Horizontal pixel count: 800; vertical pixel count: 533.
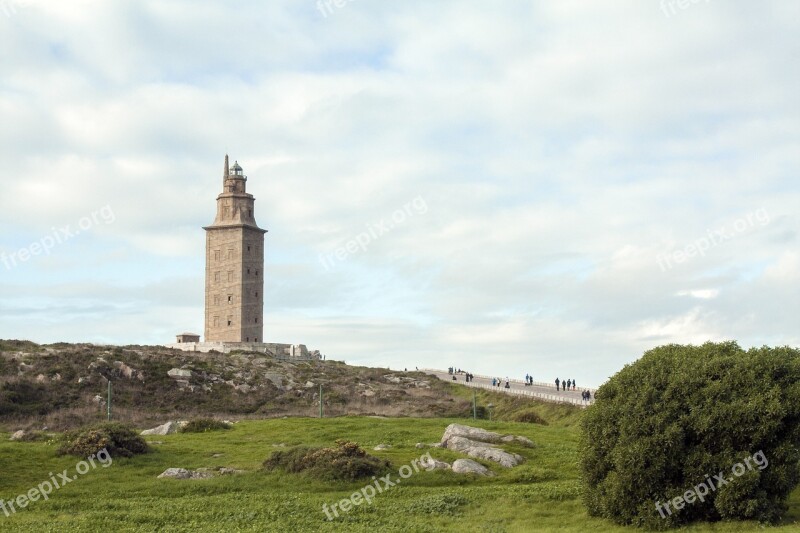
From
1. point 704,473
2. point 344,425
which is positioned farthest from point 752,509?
point 344,425

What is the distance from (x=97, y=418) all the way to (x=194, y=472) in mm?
27354

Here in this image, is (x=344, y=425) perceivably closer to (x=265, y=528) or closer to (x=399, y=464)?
(x=399, y=464)

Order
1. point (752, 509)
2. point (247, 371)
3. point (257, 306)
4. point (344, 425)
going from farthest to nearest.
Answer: point (257, 306)
point (247, 371)
point (344, 425)
point (752, 509)

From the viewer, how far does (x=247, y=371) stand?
A: 82.3 meters

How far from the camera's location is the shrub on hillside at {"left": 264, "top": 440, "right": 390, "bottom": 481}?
105ft

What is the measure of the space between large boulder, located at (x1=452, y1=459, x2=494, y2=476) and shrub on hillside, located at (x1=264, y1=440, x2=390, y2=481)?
281 cm

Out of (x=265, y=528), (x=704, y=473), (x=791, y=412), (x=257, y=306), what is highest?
(x=257, y=306)

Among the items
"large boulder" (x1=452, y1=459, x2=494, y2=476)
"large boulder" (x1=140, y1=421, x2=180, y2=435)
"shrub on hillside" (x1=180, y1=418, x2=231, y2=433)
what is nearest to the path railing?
"large boulder" (x1=452, y1=459, x2=494, y2=476)

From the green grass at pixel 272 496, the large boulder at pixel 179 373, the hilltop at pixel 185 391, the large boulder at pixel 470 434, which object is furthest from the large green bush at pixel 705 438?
the large boulder at pixel 179 373

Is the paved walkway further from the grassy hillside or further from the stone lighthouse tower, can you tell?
the stone lighthouse tower

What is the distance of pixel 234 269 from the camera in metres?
107

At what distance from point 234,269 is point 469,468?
78.1 m

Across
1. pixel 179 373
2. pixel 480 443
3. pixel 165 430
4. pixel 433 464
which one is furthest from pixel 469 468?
pixel 179 373

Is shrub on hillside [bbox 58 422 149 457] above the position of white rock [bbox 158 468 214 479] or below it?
above
